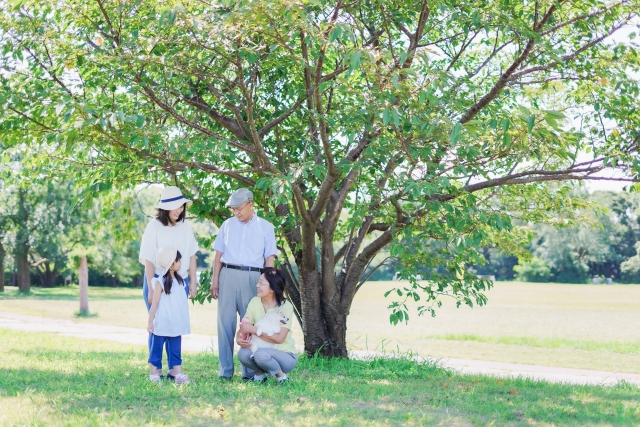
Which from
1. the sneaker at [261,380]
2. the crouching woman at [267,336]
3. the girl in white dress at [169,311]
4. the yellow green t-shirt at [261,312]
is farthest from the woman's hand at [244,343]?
the girl in white dress at [169,311]

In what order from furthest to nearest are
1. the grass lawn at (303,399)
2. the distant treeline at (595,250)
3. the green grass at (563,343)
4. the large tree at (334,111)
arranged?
1. the distant treeline at (595,250)
2. the green grass at (563,343)
3. the large tree at (334,111)
4. the grass lawn at (303,399)

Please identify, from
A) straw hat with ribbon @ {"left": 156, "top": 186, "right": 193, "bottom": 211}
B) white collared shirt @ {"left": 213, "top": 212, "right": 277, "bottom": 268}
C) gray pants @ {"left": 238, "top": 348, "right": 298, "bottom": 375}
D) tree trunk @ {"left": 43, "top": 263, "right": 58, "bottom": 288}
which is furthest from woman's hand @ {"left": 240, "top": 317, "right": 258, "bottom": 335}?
tree trunk @ {"left": 43, "top": 263, "right": 58, "bottom": 288}

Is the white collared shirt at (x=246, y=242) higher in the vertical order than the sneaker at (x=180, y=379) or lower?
higher

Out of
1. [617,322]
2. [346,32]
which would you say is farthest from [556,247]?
[346,32]

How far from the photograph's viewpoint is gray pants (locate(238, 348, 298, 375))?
235 inches

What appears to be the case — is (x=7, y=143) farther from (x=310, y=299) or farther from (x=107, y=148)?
(x=310, y=299)

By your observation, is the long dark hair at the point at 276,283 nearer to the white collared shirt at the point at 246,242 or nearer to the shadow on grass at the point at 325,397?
the white collared shirt at the point at 246,242

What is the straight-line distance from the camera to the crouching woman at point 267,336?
6.00 metres

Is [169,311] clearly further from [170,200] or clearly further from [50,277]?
[50,277]

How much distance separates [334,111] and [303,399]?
345cm

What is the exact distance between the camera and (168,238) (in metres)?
6.13

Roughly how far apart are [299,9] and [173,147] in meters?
2.01

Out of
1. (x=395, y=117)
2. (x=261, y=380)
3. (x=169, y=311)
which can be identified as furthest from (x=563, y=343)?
(x=395, y=117)

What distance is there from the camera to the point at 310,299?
8508 mm
